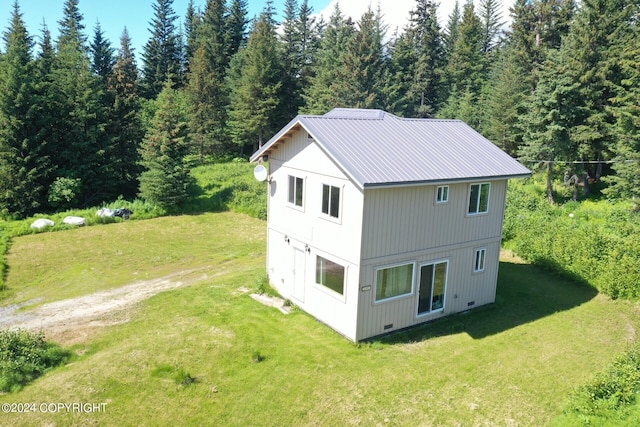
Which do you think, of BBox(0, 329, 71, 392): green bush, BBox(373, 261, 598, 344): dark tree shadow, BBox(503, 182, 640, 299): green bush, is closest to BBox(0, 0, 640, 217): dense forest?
BBox(503, 182, 640, 299): green bush

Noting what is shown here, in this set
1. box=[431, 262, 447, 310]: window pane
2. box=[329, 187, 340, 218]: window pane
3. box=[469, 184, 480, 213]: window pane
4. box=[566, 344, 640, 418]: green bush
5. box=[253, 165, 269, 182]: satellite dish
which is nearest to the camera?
box=[566, 344, 640, 418]: green bush

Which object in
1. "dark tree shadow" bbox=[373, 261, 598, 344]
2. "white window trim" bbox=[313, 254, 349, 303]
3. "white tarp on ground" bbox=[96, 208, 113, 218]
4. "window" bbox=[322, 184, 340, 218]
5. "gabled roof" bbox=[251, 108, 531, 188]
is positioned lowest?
"dark tree shadow" bbox=[373, 261, 598, 344]

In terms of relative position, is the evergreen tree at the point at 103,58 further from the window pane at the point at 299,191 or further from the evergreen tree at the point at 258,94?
the window pane at the point at 299,191

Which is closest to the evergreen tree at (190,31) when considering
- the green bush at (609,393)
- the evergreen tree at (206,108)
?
the evergreen tree at (206,108)

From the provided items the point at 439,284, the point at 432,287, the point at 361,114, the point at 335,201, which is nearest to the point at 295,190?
the point at 335,201

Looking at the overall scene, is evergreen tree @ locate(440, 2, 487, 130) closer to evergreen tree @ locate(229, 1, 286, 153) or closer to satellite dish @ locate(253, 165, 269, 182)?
evergreen tree @ locate(229, 1, 286, 153)

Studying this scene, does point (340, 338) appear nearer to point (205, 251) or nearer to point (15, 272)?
point (205, 251)

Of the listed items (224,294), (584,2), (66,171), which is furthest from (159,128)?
(584,2)
